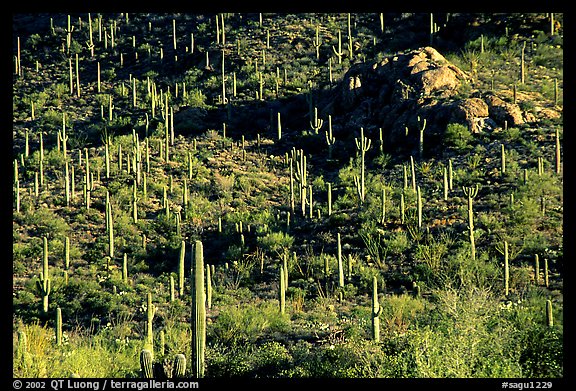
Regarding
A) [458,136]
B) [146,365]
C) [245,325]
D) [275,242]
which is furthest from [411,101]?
[146,365]

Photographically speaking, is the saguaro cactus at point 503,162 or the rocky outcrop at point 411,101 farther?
the rocky outcrop at point 411,101

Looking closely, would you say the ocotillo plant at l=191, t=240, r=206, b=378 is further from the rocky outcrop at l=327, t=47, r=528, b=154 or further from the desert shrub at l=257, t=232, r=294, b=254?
the rocky outcrop at l=327, t=47, r=528, b=154

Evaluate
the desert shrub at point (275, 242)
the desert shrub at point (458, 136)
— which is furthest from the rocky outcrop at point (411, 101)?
the desert shrub at point (275, 242)

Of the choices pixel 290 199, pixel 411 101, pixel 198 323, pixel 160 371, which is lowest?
pixel 160 371

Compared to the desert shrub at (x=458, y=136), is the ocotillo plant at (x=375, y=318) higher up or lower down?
lower down

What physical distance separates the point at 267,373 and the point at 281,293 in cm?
445

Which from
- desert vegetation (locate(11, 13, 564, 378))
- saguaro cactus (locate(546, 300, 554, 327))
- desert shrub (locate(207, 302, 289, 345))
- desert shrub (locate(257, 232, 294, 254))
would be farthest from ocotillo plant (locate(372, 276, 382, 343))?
desert shrub (locate(257, 232, 294, 254))

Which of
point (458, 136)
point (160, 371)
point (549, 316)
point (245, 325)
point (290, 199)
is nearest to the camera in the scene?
point (160, 371)

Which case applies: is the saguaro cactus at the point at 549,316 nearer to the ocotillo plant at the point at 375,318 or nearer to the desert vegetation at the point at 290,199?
the desert vegetation at the point at 290,199

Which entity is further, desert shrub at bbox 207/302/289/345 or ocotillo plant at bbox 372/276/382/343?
desert shrub at bbox 207/302/289/345

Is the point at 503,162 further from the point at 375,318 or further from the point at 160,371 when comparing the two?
the point at 160,371

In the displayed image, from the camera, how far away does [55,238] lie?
24.8m

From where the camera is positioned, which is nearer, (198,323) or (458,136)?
(198,323)

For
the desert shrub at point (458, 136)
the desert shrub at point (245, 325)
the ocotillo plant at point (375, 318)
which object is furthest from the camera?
the desert shrub at point (458, 136)
